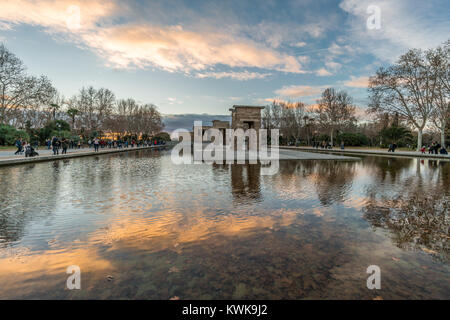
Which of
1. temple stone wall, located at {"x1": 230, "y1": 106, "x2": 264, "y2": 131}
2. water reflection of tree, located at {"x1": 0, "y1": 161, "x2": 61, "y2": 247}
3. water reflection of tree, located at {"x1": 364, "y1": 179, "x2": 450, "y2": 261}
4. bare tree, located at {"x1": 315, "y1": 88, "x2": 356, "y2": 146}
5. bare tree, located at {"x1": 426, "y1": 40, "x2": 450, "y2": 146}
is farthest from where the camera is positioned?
bare tree, located at {"x1": 315, "y1": 88, "x2": 356, "y2": 146}

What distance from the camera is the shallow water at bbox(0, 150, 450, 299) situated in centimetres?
268

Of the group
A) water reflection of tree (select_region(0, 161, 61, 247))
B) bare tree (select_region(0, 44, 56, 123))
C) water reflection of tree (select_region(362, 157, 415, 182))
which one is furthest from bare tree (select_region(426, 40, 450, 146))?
bare tree (select_region(0, 44, 56, 123))

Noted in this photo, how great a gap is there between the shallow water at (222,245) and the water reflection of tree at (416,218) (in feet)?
0.08

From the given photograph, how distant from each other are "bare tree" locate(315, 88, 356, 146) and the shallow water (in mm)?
47415

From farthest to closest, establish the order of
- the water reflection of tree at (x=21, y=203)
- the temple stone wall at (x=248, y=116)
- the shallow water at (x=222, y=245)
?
the temple stone wall at (x=248, y=116)
the water reflection of tree at (x=21, y=203)
the shallow water at (x=222, y=245)

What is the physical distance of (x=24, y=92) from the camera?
35.1 m

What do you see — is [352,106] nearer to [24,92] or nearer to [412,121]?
[412,121]

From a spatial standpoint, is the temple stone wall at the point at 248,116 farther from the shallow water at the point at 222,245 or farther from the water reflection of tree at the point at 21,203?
the shallow water at the point at 222,245

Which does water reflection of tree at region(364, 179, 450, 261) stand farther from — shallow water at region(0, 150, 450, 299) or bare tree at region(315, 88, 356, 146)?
bare tree at region(315, 88, 356, 146)

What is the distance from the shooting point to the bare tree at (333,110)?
165 ft

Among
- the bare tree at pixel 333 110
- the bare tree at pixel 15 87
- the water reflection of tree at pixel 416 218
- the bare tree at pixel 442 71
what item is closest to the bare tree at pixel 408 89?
the bare tree at pixel 442 71

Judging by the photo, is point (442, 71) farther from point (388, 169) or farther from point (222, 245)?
point (222, 245)

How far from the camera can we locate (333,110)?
4944cm

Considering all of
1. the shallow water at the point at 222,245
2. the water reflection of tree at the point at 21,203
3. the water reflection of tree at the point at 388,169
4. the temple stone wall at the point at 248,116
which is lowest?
the shallow water at the point at 222,245
